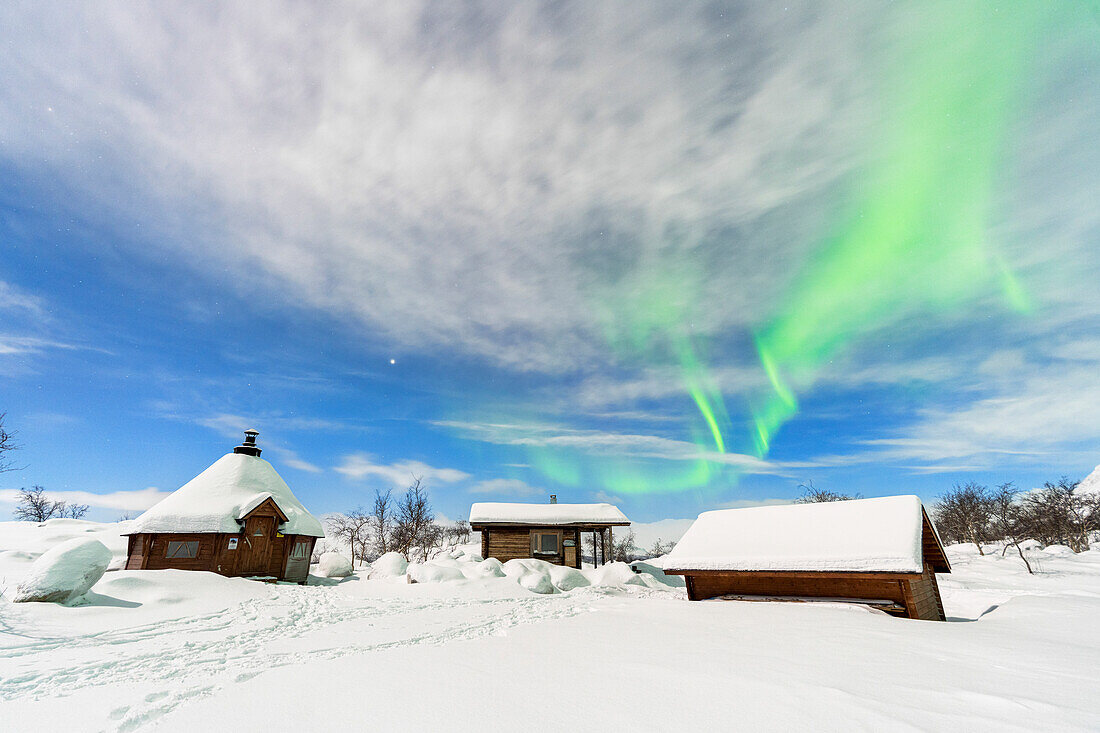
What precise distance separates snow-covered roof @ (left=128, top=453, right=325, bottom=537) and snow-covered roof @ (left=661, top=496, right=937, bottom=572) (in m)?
21.7

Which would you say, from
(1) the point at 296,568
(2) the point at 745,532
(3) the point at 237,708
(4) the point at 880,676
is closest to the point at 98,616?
(3) the point at 237,708

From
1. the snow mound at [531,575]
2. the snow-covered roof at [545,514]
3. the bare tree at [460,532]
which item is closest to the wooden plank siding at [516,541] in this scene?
the snow-covered roof at [545,514]

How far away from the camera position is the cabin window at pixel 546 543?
94.3 ft

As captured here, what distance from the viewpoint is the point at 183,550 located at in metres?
22.3

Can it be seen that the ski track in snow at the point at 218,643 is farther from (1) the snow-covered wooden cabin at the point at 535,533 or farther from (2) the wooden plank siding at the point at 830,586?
(1) the snow-covered wooden cabin at the point at 535,533

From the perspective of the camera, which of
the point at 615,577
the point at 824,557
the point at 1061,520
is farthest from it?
the point at 1061,520

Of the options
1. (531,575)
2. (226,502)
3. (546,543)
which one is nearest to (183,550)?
(226,502)

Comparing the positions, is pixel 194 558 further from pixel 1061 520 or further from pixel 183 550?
pixel 1061 520

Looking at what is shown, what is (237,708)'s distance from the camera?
189 inches

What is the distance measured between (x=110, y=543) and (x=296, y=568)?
10213 mm

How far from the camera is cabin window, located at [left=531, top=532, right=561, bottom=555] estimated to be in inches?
1131

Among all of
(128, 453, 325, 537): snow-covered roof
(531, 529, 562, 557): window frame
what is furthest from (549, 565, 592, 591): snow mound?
(128, 453, 325, 537): snow-covered roof

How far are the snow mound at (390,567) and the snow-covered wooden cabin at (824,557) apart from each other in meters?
18.1

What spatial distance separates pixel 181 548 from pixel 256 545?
10.3 feet
